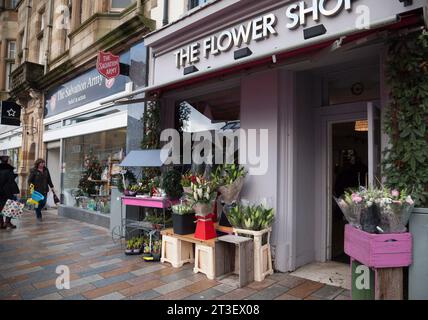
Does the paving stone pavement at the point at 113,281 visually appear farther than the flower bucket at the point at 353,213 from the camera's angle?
Yes

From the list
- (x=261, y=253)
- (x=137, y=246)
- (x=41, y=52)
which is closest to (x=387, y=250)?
(x=261, y=253)

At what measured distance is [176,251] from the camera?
492 centimetres

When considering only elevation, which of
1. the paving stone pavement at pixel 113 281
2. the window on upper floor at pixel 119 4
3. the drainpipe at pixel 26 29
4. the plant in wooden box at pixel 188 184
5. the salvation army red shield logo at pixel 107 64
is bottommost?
the paving stone pavement at pixel 113 281

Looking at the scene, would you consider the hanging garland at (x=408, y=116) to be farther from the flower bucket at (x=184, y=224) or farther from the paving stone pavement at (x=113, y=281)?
the flower bucket at (x=184, y=224)

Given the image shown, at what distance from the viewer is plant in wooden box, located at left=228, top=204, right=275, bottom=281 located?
169 inches

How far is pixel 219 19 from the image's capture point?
5.34 m

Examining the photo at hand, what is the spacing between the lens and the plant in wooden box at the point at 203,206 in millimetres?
4602

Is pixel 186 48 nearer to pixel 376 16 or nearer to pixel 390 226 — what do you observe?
pixel 376 16

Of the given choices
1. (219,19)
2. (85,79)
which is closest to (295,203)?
(219,19)

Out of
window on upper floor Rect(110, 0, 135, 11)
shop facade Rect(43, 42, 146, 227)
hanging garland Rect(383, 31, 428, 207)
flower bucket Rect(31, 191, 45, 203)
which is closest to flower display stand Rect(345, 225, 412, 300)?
hanging garland Rect(383, 31, 428, 207)

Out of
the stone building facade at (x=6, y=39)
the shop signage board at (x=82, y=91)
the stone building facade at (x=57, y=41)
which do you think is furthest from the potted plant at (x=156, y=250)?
the stone building facade at (x=6, y=39)

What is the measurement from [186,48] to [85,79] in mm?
4999

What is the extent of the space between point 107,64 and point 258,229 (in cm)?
558

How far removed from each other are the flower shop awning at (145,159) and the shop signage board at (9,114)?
10.2 meters
